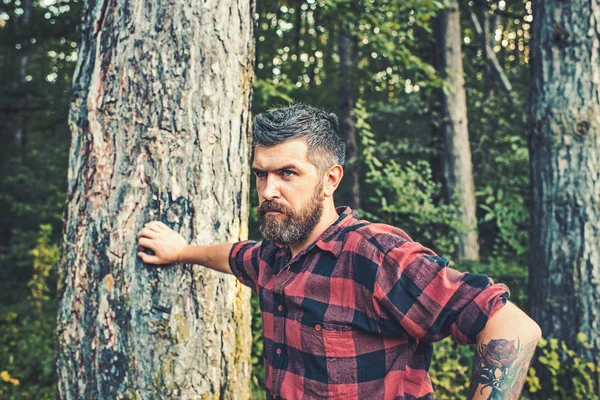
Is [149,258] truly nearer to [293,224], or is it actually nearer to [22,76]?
[293,224]

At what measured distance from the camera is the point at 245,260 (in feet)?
8.15

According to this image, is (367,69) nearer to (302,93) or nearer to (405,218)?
(302,93)

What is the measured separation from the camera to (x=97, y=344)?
2346 mm

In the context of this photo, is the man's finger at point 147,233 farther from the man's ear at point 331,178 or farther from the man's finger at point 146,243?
the man's ear at point 331,178

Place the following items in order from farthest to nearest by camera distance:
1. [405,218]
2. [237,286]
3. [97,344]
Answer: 1. [405,218]
2. [237,286]
3. [97,344]

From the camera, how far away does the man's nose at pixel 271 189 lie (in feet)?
6.98

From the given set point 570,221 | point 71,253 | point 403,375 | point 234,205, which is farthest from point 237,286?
point 570,221

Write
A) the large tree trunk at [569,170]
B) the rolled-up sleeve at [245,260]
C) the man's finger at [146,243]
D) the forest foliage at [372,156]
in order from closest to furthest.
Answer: the man's finger at [146,243] → the rolled-up sleeve at [245,260] → the large tree trunk at [569,170] → the forest foliage at [372,156]

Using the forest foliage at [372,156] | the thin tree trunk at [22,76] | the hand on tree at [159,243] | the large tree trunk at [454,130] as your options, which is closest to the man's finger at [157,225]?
the hand on tree at [159,243]

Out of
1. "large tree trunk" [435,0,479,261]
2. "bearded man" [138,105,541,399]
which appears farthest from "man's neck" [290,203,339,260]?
"large tree trunk" [435,0,479,261]

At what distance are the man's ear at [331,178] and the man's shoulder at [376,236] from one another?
0.72 ft

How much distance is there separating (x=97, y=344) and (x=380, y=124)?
33.5 ft

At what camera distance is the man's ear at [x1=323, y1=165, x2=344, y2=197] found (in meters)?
2.21

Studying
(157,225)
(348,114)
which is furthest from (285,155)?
(348,114)
